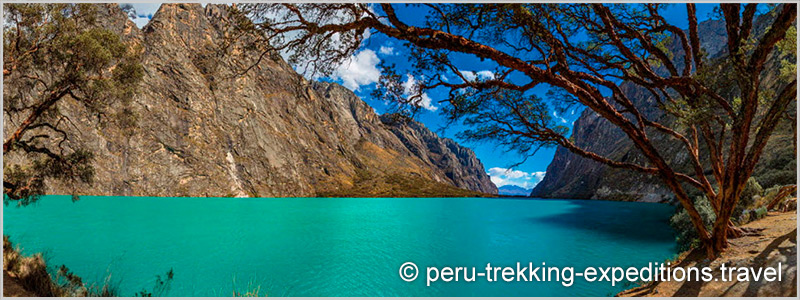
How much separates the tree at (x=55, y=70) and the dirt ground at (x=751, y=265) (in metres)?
22.3

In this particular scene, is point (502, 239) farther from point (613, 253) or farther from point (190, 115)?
point (190, 115)

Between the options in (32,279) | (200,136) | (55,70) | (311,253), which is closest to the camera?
(32,279)

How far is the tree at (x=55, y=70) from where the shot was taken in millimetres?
13648

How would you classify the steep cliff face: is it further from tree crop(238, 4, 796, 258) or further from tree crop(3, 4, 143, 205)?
tree crop(238, 4, 796, 258)

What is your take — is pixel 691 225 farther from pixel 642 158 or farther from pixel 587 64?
pixel 642 158

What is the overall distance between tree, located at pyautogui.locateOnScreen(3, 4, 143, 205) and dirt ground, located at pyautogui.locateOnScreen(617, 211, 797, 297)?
73.3ft

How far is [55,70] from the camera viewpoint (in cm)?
1460

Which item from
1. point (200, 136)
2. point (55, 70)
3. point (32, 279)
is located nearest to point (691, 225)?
point (32, 279)

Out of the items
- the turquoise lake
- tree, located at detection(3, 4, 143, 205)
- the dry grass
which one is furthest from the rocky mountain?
tree, located at detection(3, 4, 143, 205)

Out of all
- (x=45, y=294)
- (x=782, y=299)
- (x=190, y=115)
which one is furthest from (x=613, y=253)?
(x=190, y=115)

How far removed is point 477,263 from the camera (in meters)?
20.5

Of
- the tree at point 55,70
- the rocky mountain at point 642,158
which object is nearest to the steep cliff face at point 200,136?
the tree at point 55,70

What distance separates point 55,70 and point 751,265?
83.1 feet

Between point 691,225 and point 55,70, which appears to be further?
point 691,225
